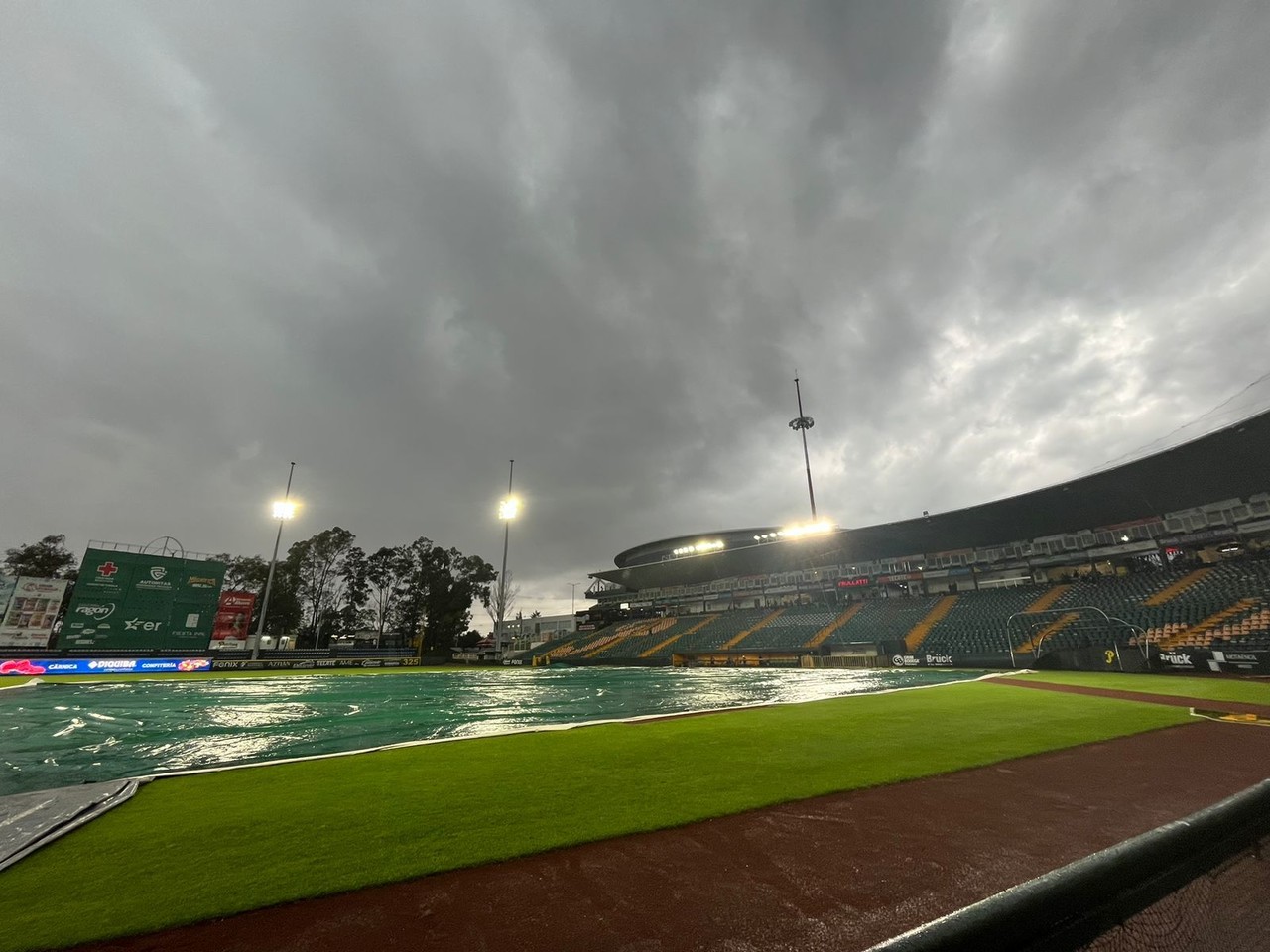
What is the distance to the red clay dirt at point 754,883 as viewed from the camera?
134 inches

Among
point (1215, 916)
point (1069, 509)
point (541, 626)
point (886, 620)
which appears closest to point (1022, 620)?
point (1069, 509)

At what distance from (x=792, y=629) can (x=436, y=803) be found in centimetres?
4165

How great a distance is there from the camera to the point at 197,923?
3.54 m

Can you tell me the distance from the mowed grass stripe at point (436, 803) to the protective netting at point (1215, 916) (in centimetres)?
392

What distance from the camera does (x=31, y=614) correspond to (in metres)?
34.6

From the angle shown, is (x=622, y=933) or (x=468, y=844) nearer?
(x=622, y=933)

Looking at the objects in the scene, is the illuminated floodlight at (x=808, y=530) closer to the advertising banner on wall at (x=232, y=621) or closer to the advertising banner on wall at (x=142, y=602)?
the advertising banner on wall at (x=142, y=602)

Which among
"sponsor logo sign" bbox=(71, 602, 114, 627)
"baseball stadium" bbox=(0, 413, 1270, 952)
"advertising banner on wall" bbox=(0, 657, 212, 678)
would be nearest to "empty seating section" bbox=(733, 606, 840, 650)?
"baseball stadium" bbox=(0, 413, 1270, 952)

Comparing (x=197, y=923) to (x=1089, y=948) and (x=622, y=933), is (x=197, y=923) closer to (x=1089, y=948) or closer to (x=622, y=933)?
(x=622, y=933)

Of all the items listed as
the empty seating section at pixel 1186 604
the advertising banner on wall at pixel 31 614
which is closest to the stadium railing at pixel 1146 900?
the empty seating section at pixel 1186 604

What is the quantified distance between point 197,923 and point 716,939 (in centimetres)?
349

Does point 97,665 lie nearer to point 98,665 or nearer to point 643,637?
point 98,665

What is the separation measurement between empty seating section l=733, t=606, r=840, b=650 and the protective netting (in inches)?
1539

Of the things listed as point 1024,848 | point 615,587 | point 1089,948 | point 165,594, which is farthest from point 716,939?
point 615,587
